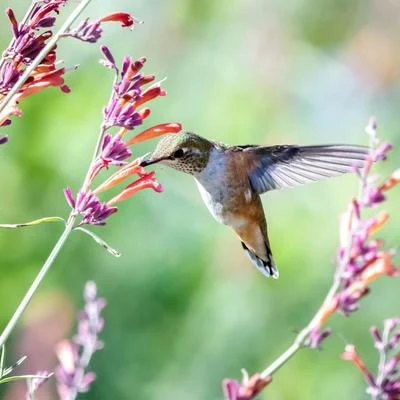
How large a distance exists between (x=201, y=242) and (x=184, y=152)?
11.9 ft

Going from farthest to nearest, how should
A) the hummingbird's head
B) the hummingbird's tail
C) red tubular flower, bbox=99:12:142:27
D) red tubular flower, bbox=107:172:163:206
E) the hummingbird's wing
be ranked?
the hummingbird's tail
the hummingbird's head
the hummingbird's wing
red tubular flower, bbox=107:172:163:206
red tubular flower, bbox=99:12:142:27

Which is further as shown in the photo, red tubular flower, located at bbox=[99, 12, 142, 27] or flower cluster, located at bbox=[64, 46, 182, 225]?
red tubular flower, located at bbox=[99, 12, 142, 27]

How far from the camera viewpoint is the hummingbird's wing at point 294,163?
11.7 ft

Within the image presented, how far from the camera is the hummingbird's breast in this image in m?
4.18

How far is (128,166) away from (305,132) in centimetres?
531

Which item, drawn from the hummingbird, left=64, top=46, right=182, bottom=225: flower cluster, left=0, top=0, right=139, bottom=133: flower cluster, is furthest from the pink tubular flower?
the hummingbird

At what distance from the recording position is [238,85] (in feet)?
26.7

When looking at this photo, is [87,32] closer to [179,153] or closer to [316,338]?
[316,338]

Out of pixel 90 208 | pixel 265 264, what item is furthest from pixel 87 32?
pixel 265 264

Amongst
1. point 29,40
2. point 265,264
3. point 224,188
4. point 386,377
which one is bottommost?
point 265,264

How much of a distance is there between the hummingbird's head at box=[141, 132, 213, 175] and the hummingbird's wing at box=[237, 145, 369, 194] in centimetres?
22

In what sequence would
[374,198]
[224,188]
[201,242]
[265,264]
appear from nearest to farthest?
[374,198]
[224,188]
[265,264]
[201,242]

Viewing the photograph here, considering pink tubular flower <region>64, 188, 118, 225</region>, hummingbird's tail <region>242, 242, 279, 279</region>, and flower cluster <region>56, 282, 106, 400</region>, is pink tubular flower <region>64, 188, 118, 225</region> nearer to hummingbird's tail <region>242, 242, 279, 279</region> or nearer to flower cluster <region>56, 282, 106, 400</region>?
flower cluster <region>56, 282, 106, 400</region>

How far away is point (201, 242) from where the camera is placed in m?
7.53
